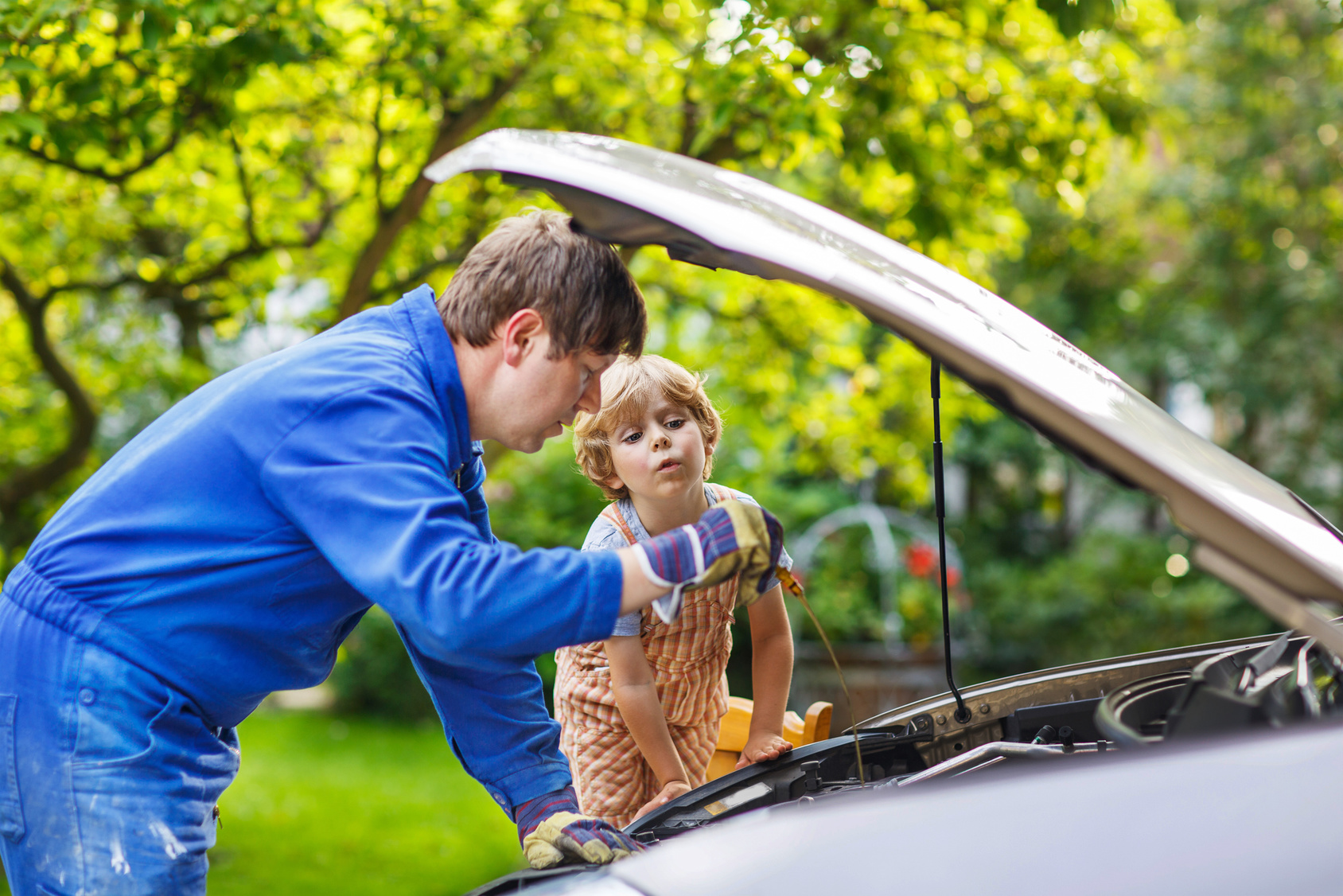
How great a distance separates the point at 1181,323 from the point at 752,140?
7092 millimetres

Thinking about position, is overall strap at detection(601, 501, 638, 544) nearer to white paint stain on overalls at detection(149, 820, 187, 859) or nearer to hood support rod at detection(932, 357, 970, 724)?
hood support rod at detection(932, 357, 970, 724)

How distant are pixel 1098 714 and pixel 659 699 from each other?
3.71ft

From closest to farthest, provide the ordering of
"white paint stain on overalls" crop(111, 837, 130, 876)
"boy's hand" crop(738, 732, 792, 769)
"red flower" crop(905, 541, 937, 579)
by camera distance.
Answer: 1. "white paint stain on overalls" crop(111, 837, 130, 876)
2. "boy's hand" crop(738, 732, 792, 769)
3. "red flower" crop(905, 541, 937, 579)

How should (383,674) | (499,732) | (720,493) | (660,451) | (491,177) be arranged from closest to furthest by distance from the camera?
(499,732) < (660,451) < (720,493) < (491,177) < (383,674)

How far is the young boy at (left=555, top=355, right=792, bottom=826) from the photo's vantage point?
2242 mm

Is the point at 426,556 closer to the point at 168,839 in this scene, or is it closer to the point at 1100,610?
the point at 168,839

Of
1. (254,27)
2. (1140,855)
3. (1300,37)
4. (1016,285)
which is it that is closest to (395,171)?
(254,27)

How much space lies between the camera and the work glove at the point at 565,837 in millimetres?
1635

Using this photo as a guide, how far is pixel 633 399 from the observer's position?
88.7 inches

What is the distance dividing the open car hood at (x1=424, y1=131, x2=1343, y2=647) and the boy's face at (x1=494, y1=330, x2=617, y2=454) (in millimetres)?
205

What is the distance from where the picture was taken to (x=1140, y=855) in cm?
110

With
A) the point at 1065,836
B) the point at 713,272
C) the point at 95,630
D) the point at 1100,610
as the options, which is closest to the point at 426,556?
the point at 95,630

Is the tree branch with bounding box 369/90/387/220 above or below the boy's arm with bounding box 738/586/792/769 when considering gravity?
above

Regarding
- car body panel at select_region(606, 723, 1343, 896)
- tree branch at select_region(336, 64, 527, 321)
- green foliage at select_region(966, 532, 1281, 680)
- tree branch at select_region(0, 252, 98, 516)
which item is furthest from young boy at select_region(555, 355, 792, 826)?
green foliage at select_region(966, 532, 1281, 680)
